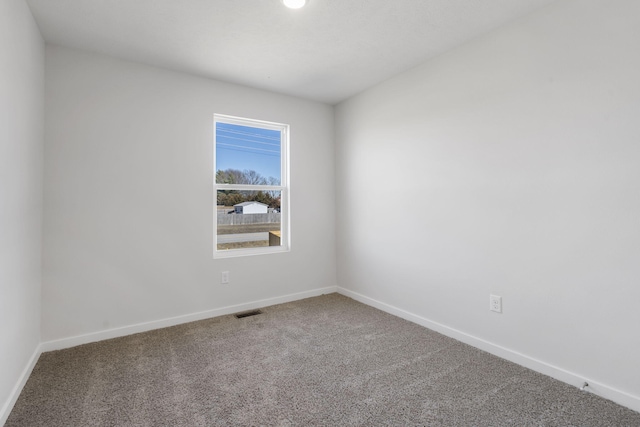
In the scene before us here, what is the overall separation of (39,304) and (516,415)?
3286 millimetres

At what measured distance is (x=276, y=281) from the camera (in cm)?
359

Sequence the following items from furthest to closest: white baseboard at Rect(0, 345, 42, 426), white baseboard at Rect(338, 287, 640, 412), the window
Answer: the window
white baseboard at Rect(338, 287, 640, 412)
white baseboard at Rect(0, 345, 42, 426)

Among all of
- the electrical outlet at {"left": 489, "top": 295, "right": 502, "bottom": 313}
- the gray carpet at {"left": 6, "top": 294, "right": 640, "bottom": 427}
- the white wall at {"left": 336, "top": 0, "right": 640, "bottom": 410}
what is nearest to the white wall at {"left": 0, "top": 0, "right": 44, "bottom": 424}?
the gray carpet at {"left": 6, "top": 294, "right": 640, "bottom": 427}

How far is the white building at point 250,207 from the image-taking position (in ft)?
11.5

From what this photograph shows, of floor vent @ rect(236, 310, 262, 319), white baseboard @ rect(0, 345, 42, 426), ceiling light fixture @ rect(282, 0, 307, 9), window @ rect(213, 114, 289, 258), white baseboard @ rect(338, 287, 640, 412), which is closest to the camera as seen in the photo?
white baseboard @ rect(0, 345, 42, 426)

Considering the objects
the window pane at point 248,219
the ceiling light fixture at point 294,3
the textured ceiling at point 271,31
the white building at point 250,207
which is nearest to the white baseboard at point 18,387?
the window pane at point 248,219

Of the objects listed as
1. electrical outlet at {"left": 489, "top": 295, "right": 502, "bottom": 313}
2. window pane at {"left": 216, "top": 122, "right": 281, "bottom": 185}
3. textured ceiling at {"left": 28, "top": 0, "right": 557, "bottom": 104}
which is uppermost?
textured ceiling at {"left": 28, "top": 0, "right": 557, "bottom": 104}

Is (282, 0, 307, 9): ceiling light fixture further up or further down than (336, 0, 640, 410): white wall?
further up

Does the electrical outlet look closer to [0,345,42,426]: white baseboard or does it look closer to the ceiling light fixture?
the ceiling light fixture

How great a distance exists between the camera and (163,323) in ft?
9.55

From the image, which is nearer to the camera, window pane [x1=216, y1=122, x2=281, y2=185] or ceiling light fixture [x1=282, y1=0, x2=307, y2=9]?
ceiling light fixture [x1=282, y1=0, x2=307, y2=9]

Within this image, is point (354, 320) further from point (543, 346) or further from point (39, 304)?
point (39, 304)

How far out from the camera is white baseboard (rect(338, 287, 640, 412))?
1.76m

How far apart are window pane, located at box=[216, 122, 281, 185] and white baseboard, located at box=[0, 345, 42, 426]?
78.5 inches
